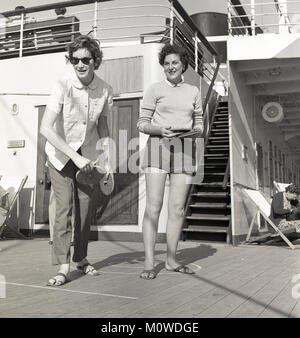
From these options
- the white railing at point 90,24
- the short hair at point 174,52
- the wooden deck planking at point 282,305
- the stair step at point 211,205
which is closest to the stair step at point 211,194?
the stair step at point 211,205

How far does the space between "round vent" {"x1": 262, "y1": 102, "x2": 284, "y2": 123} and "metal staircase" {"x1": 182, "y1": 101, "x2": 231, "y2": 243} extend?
181cm

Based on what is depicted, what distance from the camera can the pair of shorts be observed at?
352 cm

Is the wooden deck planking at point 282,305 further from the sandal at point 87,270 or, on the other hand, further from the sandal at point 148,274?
the sandal at point 87,270

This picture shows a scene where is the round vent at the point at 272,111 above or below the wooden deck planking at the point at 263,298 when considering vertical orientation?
above

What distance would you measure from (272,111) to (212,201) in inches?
154

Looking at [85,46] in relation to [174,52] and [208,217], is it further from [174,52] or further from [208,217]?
[208,217]

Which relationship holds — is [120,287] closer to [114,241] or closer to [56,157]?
[56,157]

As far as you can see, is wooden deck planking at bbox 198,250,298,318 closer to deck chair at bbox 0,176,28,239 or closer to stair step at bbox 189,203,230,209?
stair step at bbox 189,203,230,209

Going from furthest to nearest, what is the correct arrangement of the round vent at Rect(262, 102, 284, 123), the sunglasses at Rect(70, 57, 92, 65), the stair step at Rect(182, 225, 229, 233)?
the round vent at Rect(262, 102, 284, 123) → the stair step at Rect(182, 225, 229, 233) → the sunglasses at Rect(70, 57, 92, 65)

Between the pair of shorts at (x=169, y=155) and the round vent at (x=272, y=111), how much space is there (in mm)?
7252

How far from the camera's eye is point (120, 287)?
297 cm

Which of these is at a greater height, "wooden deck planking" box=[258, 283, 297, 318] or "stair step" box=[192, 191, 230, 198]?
"stair step" box=[192, 191, 230, 198]

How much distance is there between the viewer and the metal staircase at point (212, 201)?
688 cm

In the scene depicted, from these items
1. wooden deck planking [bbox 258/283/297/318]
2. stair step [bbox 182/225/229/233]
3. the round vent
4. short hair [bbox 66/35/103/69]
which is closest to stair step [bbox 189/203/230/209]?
stair step [bbox 182/225/229/233]
